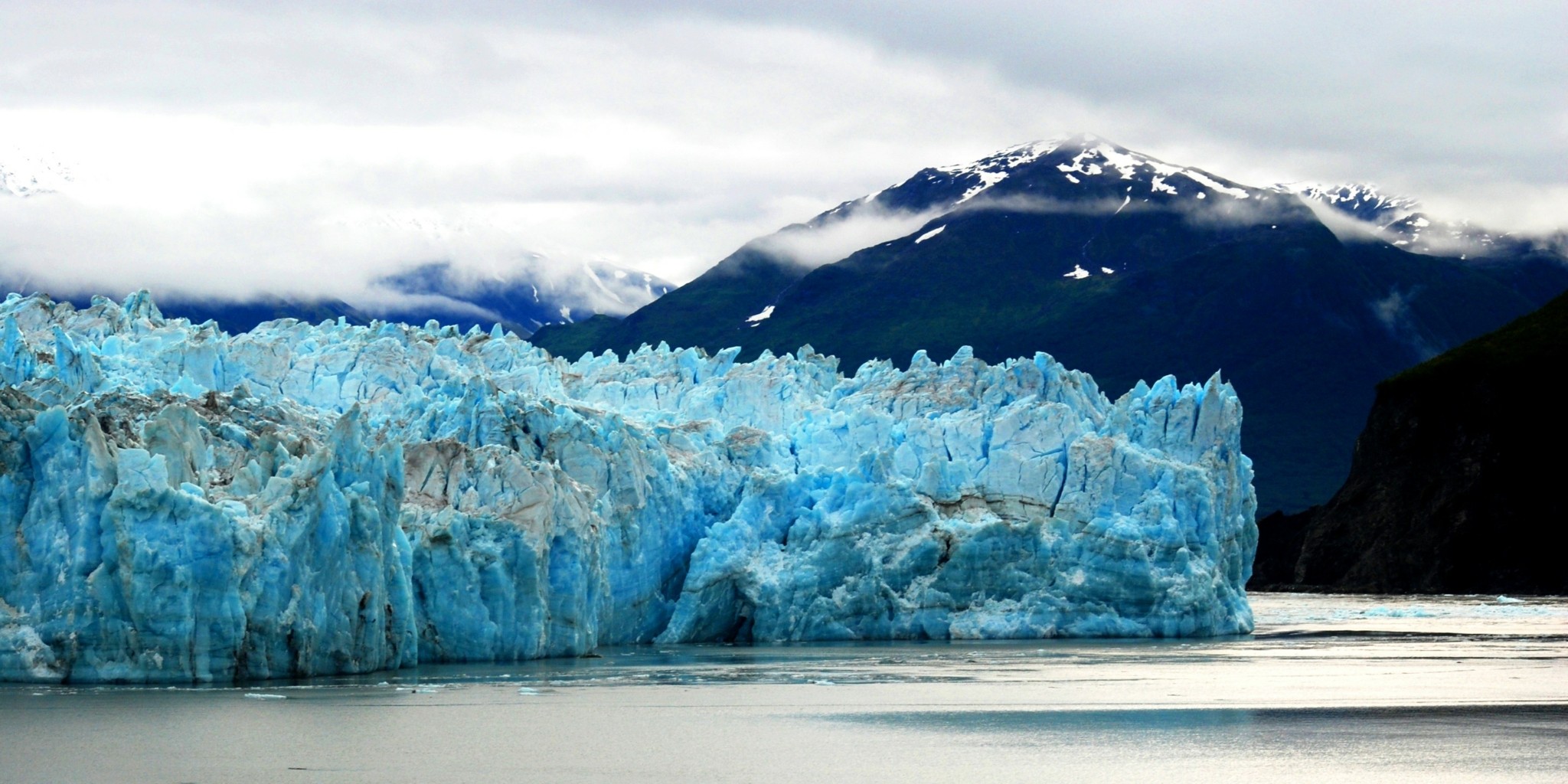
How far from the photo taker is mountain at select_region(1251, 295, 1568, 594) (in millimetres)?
86062

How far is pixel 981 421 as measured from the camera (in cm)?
4991

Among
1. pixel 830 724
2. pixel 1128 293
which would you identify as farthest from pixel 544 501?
pixel 1128 293

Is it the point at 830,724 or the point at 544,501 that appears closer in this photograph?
the point at 830,724

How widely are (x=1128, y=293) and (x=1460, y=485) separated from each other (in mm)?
71113

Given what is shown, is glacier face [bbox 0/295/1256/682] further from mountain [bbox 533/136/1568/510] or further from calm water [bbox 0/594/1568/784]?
mountain [bbox 533/136/1568/510]

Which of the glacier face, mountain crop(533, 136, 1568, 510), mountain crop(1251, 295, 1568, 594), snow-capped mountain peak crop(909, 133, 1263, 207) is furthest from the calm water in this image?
snow-capped mountain peak crop(909, 133, 1263, 207)

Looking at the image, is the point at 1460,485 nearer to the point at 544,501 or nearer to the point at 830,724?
the point at 544,501

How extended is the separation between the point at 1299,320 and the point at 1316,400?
10.2 meters

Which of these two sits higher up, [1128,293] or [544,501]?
[1128,293]

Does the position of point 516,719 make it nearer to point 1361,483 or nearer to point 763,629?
point 763,629

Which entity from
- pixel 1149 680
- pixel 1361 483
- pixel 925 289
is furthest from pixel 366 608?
pixel 925 289

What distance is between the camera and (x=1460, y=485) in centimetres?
8888

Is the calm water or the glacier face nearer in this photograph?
the calm water

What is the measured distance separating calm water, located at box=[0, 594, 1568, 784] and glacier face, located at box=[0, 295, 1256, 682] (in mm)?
1403
